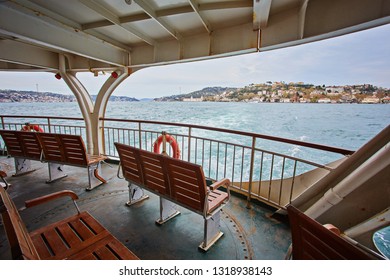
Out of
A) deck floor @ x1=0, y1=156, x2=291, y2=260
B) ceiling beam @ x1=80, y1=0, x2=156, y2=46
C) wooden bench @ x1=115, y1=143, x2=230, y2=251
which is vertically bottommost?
deck floor @ x1=0, y1=156, x2=291, y2=260

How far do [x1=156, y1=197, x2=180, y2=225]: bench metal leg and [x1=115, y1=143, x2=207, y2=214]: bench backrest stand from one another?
0.24 m

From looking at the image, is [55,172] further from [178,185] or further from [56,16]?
[178,185]

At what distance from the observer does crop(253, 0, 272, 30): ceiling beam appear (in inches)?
82.9

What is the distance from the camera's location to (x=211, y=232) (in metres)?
2.03

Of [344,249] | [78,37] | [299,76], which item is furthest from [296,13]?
[299,76]

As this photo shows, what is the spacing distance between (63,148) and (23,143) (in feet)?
3.23

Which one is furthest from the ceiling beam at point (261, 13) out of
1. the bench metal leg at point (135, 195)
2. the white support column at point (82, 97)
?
the white support column at point (82, 97)

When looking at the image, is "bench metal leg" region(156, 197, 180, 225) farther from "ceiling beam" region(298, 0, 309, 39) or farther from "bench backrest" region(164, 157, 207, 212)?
"ceiling beam" region(298, 0, 309, 39)

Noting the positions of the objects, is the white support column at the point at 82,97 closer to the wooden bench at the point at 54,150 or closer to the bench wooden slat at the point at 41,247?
the wooden bench at the point at 54,150

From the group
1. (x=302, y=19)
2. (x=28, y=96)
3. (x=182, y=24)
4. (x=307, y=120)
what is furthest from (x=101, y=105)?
(x=307, y=120)

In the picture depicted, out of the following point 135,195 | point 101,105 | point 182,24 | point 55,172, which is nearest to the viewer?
point 135,195

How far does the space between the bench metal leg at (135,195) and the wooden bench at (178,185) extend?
1.07 feet

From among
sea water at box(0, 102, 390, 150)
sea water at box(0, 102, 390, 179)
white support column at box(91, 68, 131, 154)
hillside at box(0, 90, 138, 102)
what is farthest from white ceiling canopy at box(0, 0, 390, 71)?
sea water at box(0, 102, 390, 150)
